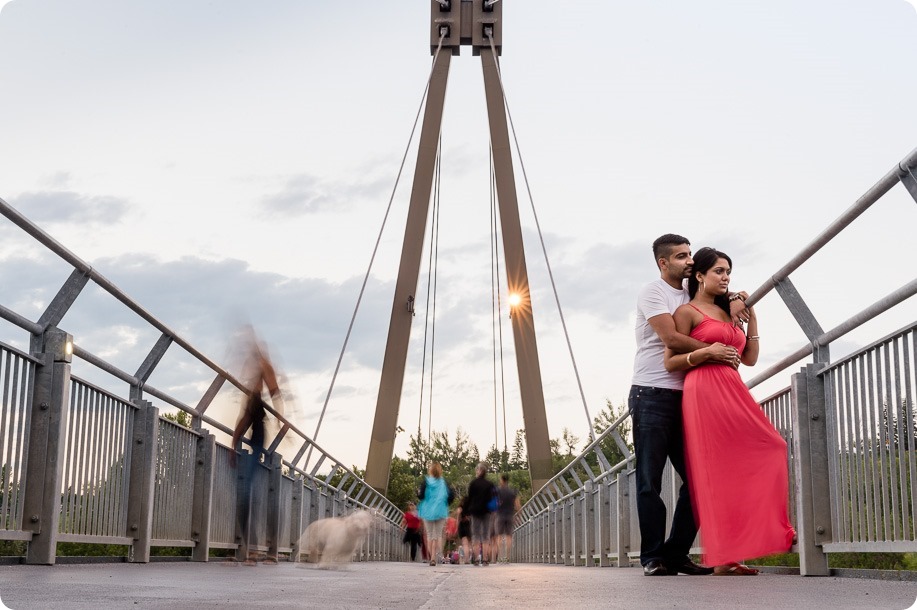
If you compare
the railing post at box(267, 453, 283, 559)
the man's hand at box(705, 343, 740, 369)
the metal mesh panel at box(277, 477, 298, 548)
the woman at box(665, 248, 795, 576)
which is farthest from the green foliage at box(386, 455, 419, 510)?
the man's hand at box(705, 343, 740, 369)

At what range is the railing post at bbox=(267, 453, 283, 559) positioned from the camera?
30.9 ft

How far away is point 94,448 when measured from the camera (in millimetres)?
6328

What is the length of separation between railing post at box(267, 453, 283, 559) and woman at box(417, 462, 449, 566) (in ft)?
18.0

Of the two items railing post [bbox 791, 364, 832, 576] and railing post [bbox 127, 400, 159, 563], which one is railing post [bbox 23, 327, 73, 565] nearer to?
railing post [bbox 127, 400, 159, 563]

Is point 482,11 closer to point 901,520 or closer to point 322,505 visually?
point 322,505

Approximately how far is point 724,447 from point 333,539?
4.03 meters

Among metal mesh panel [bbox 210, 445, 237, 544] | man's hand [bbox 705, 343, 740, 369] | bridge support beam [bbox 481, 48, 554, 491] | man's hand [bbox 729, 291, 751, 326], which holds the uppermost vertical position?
bridge support beam [bbox 481, 48, 554, 491]

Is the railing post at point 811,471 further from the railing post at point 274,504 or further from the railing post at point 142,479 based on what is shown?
the railing post at point 274,504

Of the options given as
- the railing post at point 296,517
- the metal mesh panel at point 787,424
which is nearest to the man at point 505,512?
the railing post at point 296,517

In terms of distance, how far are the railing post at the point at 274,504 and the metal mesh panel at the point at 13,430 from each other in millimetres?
4232

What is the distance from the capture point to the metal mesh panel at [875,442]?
165 inches

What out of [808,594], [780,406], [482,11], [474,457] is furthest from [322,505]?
[474,457]

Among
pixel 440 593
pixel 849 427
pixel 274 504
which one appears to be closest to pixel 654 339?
pixel 849 427

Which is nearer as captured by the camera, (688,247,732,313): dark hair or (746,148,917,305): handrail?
(746,148,917,305): handrail
